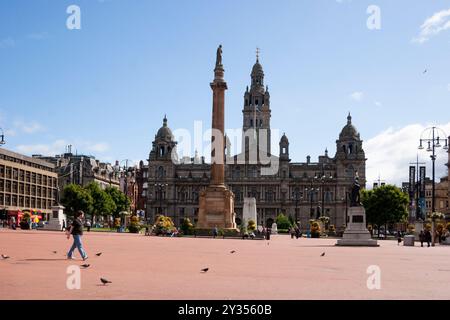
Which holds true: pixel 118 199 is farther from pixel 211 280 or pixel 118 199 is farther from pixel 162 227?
pixel 211 280

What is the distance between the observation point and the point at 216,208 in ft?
185

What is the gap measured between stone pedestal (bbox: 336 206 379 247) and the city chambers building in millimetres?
105542

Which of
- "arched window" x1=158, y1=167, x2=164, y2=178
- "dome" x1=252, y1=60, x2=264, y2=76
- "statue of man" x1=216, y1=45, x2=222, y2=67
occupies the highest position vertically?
"dome" x1=252, y1=60, x2=264, y2=76

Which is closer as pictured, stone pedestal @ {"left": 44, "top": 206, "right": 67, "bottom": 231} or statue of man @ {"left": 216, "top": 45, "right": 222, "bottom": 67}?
statue of man @ {"left": 216, "top": 45, "right": 222, "bottom": 67}

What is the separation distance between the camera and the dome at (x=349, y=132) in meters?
146

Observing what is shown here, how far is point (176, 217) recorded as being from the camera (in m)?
155

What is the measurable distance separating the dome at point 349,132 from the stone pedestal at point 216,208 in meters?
94.1

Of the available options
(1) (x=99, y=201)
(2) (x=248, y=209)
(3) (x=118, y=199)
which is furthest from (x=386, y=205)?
(3) (x=118, y=199)

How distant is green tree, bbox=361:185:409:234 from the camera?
302ft

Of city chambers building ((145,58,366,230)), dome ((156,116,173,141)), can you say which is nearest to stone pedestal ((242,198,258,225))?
city chambers building ((145,58,366,230))

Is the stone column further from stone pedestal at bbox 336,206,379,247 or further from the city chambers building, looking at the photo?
the city chambers building
